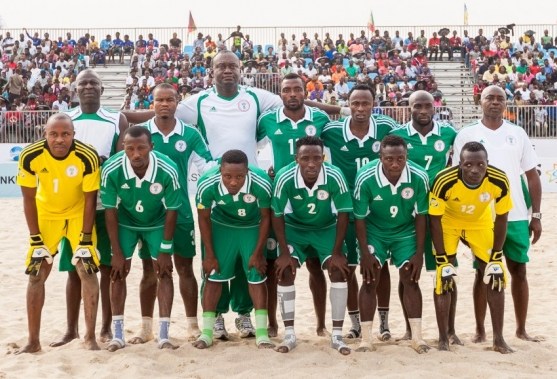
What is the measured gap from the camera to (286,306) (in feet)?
23.7

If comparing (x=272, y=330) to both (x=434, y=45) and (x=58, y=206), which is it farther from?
(x=434, y=45)

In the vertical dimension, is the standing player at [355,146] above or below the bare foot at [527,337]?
above

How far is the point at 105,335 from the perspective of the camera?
301 inches

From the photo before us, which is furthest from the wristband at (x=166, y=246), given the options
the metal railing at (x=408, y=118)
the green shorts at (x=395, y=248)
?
the metal railing at (x=408, y=118)

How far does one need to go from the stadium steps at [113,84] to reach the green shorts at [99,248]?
21694mm

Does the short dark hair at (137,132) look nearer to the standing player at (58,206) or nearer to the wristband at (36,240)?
the standing player at (58,206)

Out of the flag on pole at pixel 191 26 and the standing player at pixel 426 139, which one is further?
the flag on pole at pixel 191 26

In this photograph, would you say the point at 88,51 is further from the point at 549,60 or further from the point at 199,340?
the point at 199,340

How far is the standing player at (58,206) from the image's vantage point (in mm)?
7055

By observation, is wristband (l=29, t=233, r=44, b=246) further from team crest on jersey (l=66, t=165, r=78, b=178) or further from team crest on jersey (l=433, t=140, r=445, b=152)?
team crest on jersey (l=433, t=140, r=445, b=152)

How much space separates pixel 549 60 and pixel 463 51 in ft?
11.4

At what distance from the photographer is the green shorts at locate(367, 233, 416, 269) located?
715 centimetres

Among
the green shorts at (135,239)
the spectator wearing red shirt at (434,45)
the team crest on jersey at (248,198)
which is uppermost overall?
Answer: the spectator wearing red shirt at (434,45)

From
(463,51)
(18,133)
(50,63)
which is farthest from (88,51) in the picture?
(463,51)
